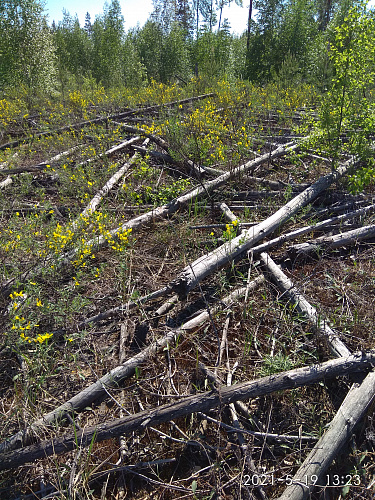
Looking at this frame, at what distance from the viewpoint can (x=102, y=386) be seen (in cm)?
236

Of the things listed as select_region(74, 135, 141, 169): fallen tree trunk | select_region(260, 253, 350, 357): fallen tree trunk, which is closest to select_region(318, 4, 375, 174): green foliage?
select_region(260, 253, 350, 357): fallen tree trunk

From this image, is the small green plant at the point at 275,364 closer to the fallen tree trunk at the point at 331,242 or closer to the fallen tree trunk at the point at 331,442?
the fallen tree trunk at the point at 331,442

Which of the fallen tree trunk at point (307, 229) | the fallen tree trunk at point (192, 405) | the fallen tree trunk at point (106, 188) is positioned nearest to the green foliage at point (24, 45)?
the fallen tree trunk at point (106, 188)

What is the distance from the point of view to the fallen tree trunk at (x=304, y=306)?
242cm

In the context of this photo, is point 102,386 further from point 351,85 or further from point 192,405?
point 351,85

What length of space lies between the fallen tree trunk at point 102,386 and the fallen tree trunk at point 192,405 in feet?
0.37

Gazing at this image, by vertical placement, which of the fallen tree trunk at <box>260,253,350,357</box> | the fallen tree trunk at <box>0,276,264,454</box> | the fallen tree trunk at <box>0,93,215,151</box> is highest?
the fallen tree trunk at <box>0,93,215,151</box>

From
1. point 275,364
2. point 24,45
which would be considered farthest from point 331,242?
point 24,45

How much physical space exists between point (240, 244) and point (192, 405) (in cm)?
184

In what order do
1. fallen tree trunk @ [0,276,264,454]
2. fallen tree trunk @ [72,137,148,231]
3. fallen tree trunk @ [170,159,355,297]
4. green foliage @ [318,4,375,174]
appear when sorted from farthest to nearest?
fallen tree trunk @ [72,137,148,231], green foliage @ [318,4,375,174], fallen tree trunk @ [170,159,355,297], fallen tree trunk @ [0,276,264,454]

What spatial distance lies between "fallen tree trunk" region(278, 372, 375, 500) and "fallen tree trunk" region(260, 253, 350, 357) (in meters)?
0.30

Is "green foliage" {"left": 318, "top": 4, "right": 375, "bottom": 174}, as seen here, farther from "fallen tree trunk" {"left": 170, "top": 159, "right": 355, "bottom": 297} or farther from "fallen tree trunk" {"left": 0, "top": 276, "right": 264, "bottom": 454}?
"fallen tree trunk" {"left": 0, "top": 276, "right": 264, "bottom": 454}

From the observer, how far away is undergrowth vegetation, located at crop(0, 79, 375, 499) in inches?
76.8

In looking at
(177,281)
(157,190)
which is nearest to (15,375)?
(177,281)
